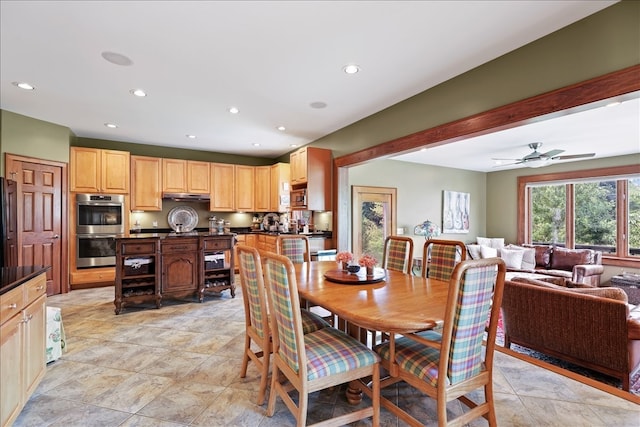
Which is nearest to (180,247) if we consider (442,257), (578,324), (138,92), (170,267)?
(170,267)

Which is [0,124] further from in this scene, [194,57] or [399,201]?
[399,201]

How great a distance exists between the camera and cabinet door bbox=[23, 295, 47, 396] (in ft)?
6.20

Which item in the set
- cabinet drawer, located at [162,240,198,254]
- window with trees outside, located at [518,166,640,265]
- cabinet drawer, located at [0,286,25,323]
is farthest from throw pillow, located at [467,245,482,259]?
cabinet drawer, located at [0,286,25,323]

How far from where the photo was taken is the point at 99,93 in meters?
3.49

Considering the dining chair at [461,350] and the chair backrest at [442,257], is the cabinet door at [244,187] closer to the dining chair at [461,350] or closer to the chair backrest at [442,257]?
the chair backrest at [442,257]

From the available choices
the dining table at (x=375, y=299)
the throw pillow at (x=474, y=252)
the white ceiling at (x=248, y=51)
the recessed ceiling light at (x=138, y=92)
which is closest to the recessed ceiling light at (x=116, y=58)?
the white ceiling at (x=248, y=51)

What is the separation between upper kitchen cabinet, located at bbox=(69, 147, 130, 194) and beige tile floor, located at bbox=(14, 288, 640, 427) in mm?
2887

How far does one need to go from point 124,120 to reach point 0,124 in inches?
57.6

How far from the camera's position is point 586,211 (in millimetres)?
6480

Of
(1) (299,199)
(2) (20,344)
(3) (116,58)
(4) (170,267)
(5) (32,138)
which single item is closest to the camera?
(2) (20,344)

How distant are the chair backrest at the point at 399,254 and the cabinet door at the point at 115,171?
4.80 metres

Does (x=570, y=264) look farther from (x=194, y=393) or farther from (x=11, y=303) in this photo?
(x=11, y=303)

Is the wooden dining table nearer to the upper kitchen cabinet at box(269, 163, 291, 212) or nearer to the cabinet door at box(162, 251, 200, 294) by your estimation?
the cabinet door at box(162, 251, 200, 294)

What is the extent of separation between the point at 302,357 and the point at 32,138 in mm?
5309
